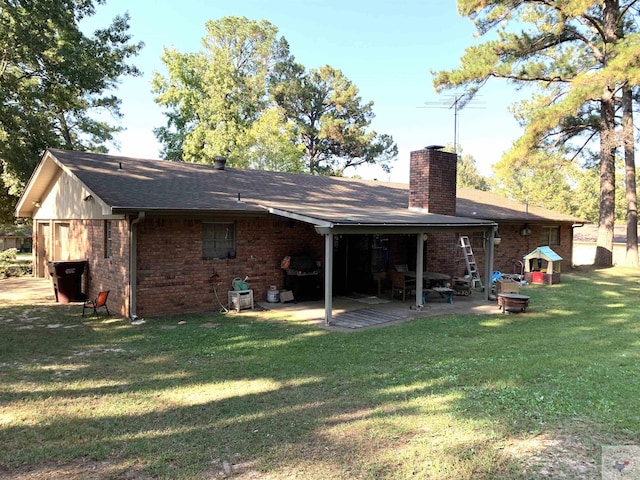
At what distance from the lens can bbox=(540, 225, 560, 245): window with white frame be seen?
753 inches

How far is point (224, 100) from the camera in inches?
1150

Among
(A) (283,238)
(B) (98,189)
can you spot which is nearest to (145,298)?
(B) (98,189)

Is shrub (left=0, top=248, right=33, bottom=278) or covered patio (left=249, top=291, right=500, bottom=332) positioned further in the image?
shrub (left=0, top=248, right=33, bottom=278)

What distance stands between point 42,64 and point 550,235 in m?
21.8

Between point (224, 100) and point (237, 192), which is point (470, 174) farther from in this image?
point (237, 192)

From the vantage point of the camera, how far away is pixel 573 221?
760 inches

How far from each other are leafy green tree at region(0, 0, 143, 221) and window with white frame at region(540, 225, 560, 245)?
18.6 meters

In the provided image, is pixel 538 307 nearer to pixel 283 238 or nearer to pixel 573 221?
pixel 283 238

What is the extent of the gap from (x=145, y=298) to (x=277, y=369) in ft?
15.1

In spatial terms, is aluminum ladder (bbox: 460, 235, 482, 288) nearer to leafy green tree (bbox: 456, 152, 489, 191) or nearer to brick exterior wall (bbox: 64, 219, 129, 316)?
brick exterior wall (bbox: 64, 219, 129, 316)

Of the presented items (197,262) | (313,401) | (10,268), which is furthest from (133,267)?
(10,268)

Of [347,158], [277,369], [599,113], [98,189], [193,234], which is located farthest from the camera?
[347,158]

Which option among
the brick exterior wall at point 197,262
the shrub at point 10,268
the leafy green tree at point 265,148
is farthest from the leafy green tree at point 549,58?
the shrub at point 10,268

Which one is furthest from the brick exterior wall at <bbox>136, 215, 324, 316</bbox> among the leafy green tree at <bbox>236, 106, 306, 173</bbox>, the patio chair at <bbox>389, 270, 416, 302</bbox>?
the leafy green tree at <bbox>236, 106, 306, 173</bbox>
